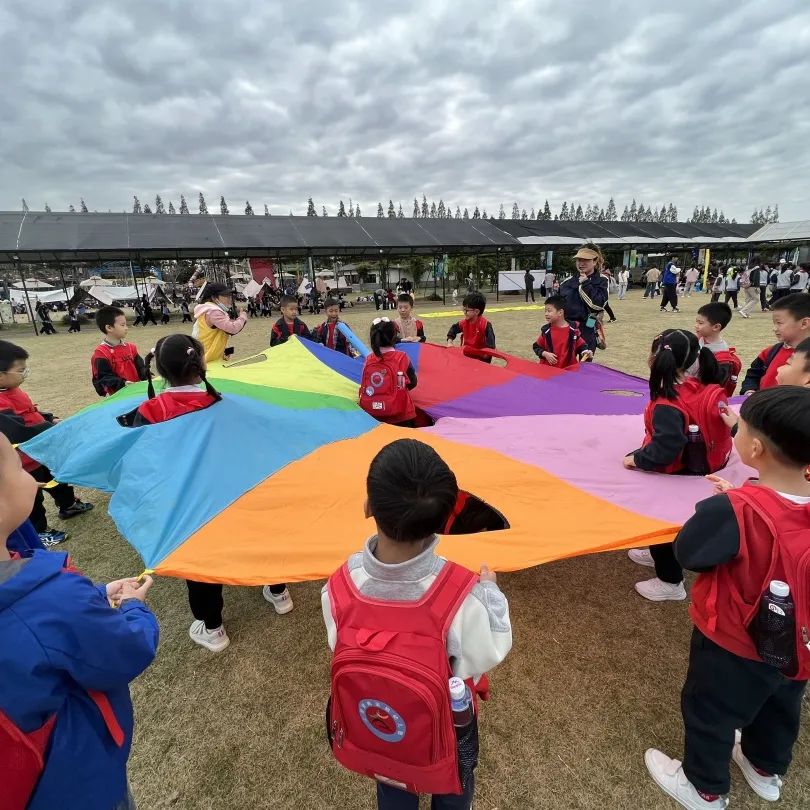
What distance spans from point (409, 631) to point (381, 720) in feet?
0.79

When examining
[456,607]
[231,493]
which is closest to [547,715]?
[456,607]

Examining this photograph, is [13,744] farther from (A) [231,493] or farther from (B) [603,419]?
(B) [603,419]

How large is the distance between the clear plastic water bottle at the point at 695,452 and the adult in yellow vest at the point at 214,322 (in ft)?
12.6

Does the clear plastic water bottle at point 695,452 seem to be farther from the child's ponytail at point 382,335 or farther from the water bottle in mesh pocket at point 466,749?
the child's ponytail at point 382,335

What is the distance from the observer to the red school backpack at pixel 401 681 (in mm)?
1050

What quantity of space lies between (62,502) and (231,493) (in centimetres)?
233

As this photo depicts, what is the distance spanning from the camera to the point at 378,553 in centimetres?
115

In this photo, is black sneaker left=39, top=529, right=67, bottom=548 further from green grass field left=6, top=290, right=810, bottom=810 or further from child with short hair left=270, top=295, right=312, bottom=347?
child with short hair left=270, top=295, right=312, bottom=347

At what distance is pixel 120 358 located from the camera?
4.29 m

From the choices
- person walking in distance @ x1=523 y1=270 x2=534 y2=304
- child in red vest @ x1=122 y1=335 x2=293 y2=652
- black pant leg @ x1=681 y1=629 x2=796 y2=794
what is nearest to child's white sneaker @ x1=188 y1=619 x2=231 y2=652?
child in red vest @ x1=122 y1=335 x2=293 y2=652

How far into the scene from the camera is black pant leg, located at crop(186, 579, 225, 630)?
2.32 m

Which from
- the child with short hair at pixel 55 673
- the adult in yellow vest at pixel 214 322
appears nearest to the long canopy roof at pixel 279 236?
the adult in yellow vest at pixel 214 322

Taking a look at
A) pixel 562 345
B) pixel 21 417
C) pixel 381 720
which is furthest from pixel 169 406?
pixel 562 345

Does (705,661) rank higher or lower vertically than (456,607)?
lower
